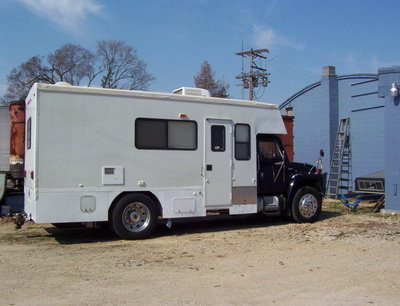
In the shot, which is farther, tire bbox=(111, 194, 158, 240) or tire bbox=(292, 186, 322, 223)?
tire bbox=(292, 186, 322, 223)

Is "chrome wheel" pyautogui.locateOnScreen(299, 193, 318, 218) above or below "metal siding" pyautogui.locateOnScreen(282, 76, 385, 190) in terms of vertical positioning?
below

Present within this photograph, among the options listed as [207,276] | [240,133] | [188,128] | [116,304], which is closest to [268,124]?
[240,133]

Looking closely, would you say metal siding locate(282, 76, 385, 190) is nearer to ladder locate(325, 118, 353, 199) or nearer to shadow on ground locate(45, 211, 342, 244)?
ladder locate(325, 118, 353, 199)

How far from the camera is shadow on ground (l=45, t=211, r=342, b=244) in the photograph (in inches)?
364

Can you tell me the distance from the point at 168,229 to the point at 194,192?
4.28 ft

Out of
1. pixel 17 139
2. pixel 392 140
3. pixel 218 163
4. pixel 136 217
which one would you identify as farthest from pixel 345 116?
pixel 17 139

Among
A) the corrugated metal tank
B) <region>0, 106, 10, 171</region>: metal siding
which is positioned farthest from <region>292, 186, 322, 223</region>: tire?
<region>0, 106, 10, 171</region>: metal siding

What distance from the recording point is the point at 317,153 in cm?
1912

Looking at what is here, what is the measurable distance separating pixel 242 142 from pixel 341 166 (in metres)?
8.76

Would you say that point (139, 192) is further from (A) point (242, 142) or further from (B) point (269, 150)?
(B) point (269, 150)

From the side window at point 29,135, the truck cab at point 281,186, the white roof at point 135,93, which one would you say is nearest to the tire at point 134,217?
the white roof at point 135,93

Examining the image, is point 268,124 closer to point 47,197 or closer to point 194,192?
point 194,192

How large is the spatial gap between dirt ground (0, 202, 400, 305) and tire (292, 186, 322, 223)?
1.11 ft

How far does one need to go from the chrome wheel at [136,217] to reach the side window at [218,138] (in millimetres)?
1990
